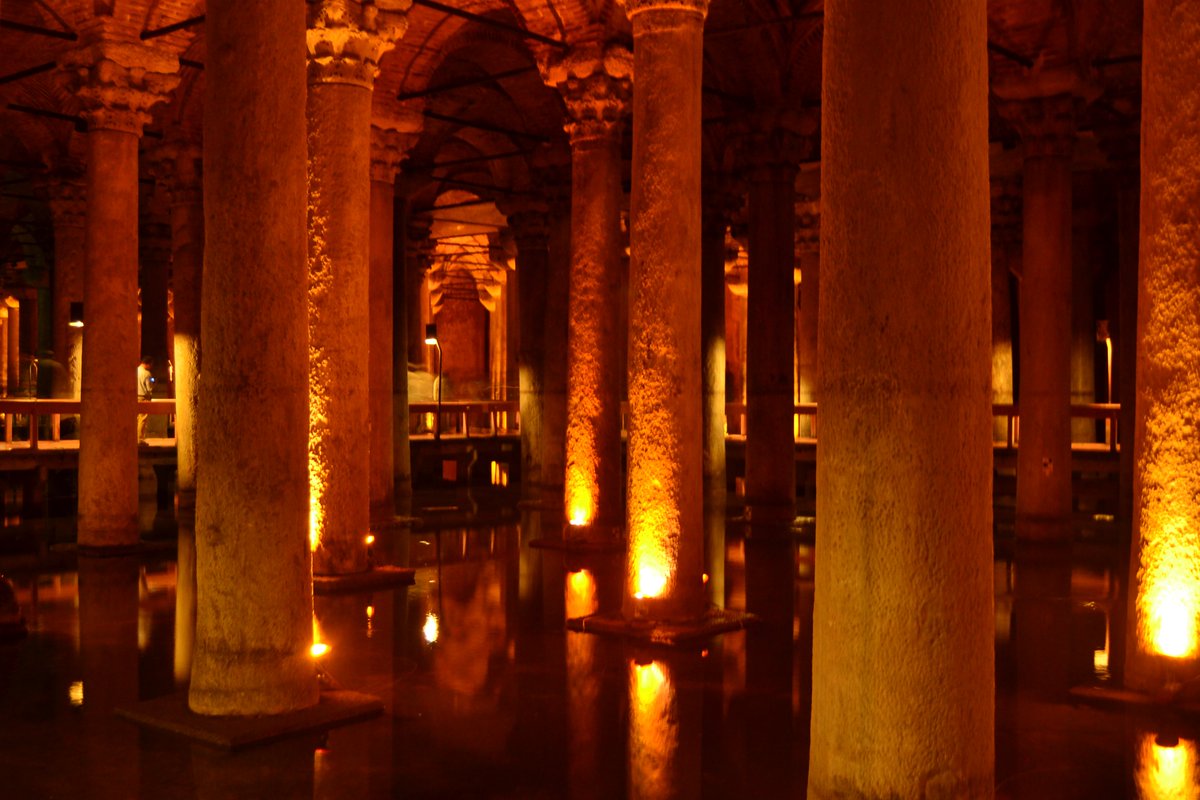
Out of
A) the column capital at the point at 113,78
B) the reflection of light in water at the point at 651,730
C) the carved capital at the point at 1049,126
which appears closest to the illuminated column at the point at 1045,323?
the carved capital at the point at 1049,126

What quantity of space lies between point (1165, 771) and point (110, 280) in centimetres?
1040

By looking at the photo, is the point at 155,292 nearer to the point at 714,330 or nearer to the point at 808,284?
the point at 714,330

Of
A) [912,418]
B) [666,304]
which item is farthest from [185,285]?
[912,418]

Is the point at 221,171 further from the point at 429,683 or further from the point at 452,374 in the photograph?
the point at 452,374

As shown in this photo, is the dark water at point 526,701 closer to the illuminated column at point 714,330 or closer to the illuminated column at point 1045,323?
the illuminated column at point 1045,323

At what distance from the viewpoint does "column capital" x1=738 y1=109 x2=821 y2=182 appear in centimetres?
1519

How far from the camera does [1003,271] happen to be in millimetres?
20641

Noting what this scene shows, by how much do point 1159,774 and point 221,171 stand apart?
5.32 metres

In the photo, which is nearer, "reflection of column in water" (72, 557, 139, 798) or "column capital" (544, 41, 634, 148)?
"reflection of column in water" (72, 557, 139, 798)

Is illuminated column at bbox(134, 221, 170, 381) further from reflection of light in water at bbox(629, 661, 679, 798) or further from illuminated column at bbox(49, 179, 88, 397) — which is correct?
reflection of light in water at bbox(629, 661, 679, 798)

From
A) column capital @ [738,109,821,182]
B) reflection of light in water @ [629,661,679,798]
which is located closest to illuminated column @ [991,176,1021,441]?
column capital @ [738,109,821,182]

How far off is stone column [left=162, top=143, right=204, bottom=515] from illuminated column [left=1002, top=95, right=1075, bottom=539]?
10.7 metres

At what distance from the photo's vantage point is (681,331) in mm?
8383

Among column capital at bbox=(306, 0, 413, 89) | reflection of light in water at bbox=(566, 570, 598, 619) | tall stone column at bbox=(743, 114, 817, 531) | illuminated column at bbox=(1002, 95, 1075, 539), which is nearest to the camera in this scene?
reflection of light in water at bbox=(566, 570, 598, 619)
